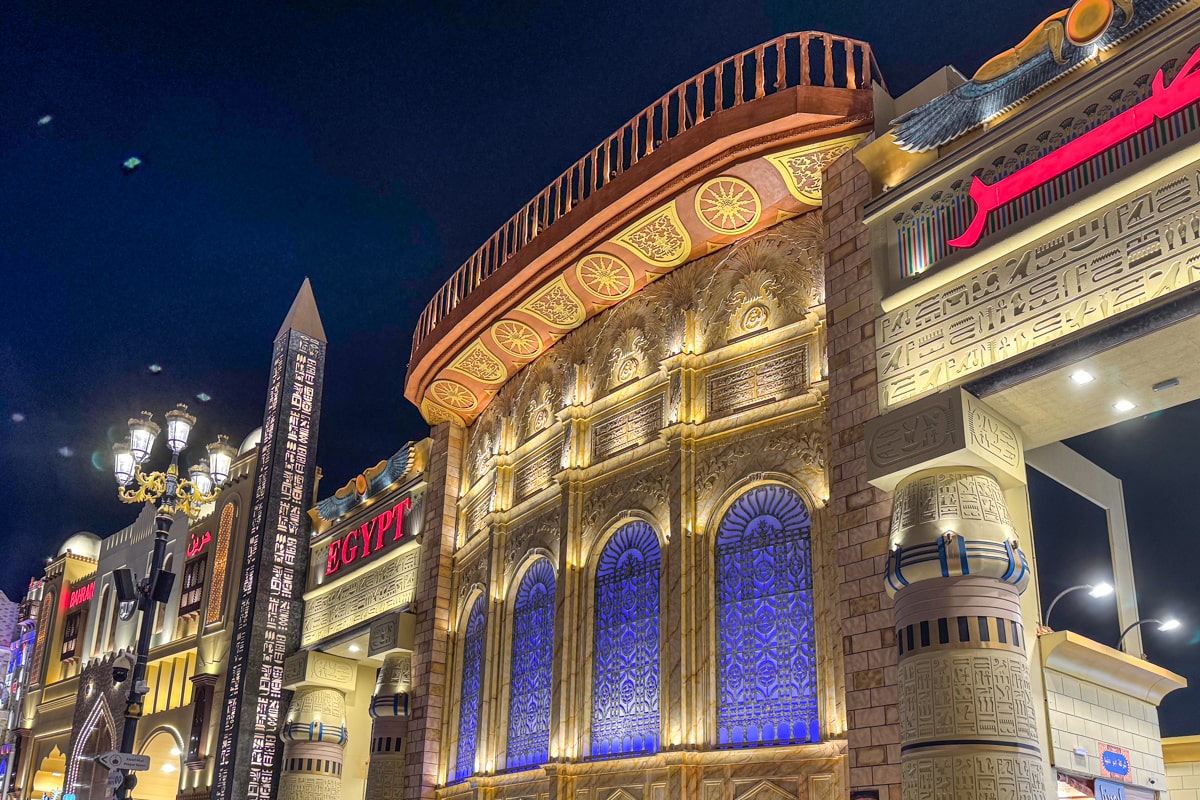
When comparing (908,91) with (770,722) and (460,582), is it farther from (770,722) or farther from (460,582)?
(460,582)

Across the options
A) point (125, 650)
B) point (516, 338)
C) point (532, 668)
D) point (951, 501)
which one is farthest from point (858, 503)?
point (125, 650)

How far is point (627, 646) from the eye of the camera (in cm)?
1134

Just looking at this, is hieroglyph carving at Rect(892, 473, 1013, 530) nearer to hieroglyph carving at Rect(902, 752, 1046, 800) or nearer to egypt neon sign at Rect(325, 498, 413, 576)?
hieroglyph carving at Rect(902, 752, 1046, 800)

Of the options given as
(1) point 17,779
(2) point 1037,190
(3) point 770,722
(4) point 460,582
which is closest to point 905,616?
(3) point 770,722

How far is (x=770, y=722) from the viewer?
957 centimetres

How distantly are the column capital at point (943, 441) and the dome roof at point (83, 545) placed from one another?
27.2 meters

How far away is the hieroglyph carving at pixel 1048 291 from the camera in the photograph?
7.00m

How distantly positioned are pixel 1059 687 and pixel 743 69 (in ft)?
21.8

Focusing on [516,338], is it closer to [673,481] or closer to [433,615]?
[673,481]

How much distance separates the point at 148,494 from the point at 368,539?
4980 mm

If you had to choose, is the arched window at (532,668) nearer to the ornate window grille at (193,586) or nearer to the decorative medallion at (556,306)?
the decorative medallion at (556,306)

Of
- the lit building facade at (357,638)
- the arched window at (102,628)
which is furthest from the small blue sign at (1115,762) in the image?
the arched window at (102,628)

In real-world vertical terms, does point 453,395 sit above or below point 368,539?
above

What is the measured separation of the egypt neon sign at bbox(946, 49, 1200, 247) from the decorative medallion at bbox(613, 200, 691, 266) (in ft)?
12.4
